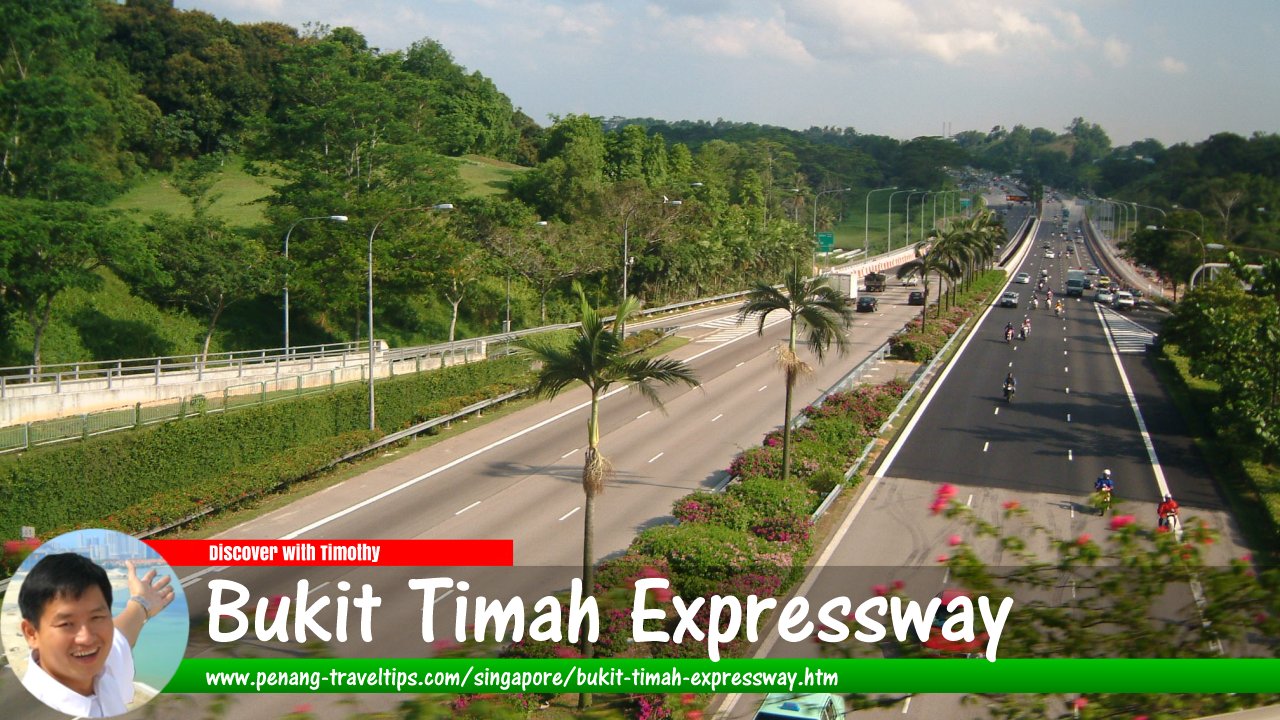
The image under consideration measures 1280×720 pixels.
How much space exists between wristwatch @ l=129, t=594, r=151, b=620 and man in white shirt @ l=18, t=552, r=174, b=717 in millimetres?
106

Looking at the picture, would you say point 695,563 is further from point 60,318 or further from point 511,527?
point 60,318

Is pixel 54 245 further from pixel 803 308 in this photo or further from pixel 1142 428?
pixel 1142 428

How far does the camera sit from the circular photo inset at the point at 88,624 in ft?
13.0

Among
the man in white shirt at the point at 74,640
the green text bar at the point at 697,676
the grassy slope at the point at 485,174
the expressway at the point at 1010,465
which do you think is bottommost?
the expressway at the point at 1010,465

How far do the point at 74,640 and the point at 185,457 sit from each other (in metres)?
27.2

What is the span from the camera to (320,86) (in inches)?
2274

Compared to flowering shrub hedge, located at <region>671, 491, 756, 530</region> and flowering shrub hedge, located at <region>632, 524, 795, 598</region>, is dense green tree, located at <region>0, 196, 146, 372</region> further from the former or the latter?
flowering shrub hedge, located at <region>632, 524, 795, 598</region>

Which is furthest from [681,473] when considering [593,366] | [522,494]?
[593,366]

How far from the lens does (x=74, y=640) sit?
4016 mm

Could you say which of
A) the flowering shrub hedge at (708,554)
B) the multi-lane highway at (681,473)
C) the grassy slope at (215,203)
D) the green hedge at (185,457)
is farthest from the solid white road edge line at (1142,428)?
the grassy slope at (215,203)

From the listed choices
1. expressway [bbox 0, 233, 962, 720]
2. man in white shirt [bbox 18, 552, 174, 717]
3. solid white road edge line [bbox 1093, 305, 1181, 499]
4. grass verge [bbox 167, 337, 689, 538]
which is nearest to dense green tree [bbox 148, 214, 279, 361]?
grass verge [bbox 167, 337, 689, 538]

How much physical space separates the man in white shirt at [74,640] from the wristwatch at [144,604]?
4.2 inches

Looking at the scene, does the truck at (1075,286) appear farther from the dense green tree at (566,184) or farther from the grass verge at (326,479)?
the grass verge at (326,479)

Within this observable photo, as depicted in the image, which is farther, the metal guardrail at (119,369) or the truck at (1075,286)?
the truck at (1075,286)
